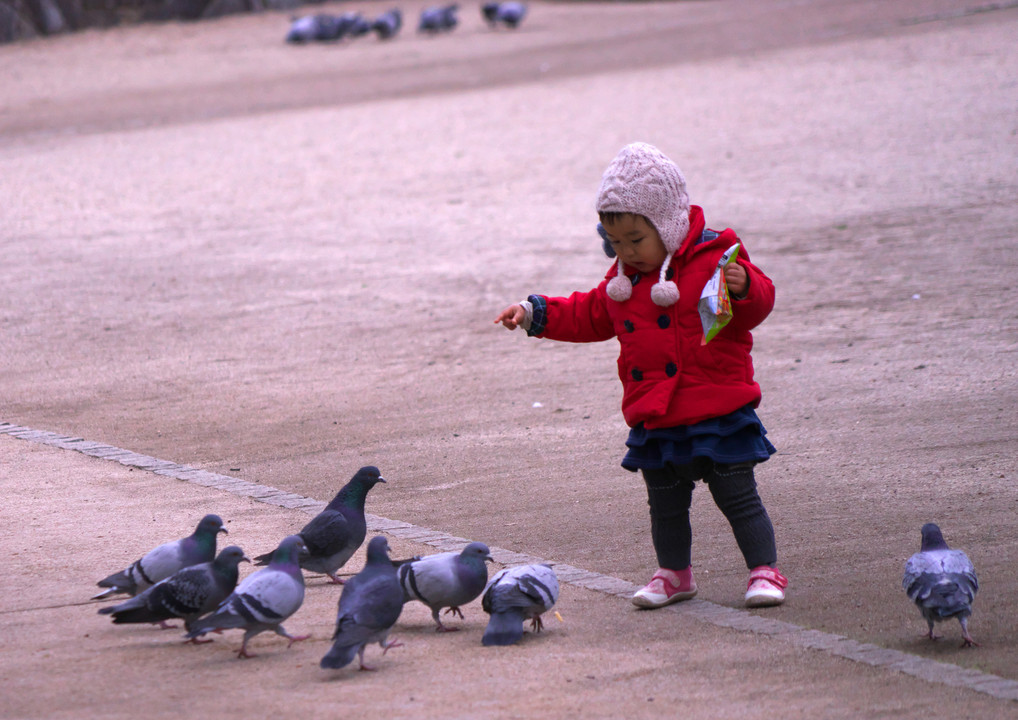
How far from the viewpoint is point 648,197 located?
193 inches

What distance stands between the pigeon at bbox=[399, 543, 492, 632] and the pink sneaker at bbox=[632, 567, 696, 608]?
700 millimetres

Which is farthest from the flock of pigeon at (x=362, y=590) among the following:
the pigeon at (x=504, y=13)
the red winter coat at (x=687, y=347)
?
the pigeon at (x=504, y=13)

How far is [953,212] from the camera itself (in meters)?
13.6

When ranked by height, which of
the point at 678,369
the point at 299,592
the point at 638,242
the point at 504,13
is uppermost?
the point at 504,13

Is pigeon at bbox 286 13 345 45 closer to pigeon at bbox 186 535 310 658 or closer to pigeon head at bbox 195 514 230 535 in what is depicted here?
pigeon head at bbox 195 514 230 535

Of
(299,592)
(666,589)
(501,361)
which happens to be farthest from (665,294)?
(501,361)

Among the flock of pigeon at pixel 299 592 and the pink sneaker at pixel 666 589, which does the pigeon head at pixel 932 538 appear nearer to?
the pink sneaker at pixel 666 589

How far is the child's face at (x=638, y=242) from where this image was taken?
496 cm

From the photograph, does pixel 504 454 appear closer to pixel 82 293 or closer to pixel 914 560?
pixel 914 560

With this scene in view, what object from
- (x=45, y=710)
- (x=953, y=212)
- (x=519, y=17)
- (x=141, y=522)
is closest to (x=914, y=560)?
(x=45, y=710)

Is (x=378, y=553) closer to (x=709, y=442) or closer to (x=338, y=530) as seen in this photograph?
(x=338, y=530)

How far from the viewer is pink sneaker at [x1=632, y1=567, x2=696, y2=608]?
4965mm

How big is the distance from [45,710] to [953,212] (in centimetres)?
1179

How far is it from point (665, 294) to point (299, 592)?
5.66 feet
